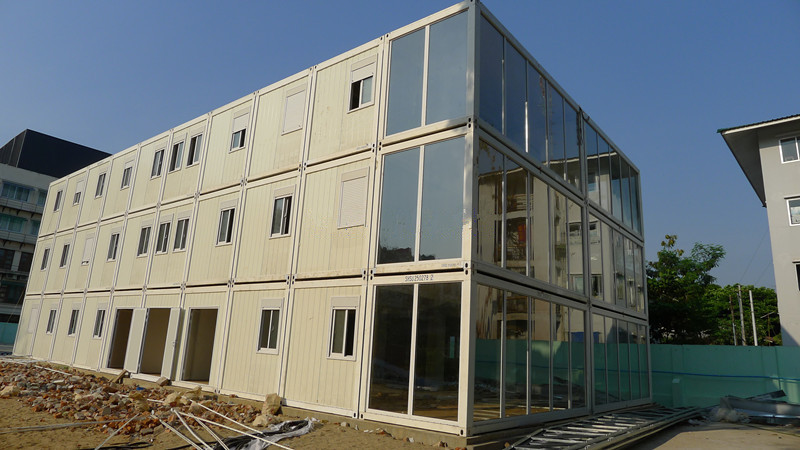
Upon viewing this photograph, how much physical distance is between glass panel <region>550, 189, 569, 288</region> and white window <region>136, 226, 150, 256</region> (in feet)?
51.5

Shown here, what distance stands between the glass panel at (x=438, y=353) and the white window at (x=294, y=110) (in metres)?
7.62

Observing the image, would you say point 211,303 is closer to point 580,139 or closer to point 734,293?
point 580,139

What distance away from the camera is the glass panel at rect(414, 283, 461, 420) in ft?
31.9

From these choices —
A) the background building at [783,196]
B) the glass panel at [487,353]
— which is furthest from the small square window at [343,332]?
the background building at [783,196]

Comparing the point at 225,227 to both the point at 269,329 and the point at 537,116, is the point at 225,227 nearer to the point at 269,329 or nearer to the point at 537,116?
the point at 269,329

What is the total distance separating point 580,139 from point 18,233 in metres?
54.4

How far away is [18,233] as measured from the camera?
49.2m

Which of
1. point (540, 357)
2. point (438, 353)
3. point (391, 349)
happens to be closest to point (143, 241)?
point (391, 349)

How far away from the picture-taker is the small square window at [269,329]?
45.1ft

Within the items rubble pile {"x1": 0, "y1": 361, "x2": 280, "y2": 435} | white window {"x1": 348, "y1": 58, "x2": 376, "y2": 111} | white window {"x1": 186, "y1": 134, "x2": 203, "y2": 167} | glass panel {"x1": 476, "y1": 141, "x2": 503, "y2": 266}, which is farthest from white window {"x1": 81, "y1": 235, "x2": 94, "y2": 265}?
glass panel {"x1": 476, "y1": 141, "x2": 503, "y2": 266}

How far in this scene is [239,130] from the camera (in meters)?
17.5

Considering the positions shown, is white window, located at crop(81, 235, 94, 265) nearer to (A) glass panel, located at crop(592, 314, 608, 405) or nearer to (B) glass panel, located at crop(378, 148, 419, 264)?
(B) glass panel, located at crop(378, 148, 419, 264)

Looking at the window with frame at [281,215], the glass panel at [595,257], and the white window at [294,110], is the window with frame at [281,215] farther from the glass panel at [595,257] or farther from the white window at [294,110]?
the glass panel at [595,257]

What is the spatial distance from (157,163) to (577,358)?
59.3 feet
